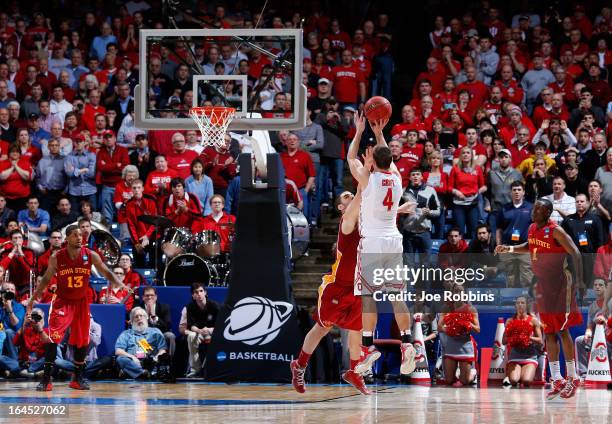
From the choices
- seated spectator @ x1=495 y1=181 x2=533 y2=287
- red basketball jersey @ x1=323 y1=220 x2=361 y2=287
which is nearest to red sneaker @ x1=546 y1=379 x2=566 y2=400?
red basketball jersey @ x1=323 y1=220 x2=361 y2=287

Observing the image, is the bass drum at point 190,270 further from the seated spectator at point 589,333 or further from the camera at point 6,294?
the seated spectator at point 589,333

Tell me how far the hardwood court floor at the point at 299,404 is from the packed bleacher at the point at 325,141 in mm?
2179

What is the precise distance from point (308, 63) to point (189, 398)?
954 cm

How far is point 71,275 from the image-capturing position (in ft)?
45.1

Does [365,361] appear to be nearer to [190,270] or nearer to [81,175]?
[190,270]

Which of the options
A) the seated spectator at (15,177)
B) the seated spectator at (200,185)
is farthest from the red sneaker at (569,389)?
the seated spectator at (15,177)

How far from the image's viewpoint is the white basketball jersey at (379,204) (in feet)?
35.2

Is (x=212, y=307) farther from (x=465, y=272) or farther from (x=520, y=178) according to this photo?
(x=520, y=178)

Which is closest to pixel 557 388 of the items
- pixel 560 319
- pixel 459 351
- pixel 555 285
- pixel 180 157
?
pixel 560 319

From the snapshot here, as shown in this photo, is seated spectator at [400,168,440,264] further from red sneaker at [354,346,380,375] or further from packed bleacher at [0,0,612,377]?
red sneaker at [354,346,380,375]

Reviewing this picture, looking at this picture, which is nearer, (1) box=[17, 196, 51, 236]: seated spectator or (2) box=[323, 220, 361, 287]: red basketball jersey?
(2) box=[323, 220, 361, 287]: red basketball jersey

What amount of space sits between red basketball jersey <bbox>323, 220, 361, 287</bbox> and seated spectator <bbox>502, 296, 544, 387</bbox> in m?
4.38

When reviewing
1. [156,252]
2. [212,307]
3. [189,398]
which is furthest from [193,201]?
[189,398]

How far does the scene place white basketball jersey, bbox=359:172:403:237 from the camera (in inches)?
422
